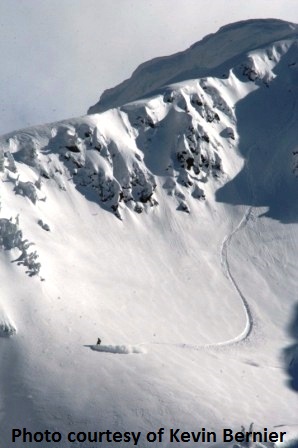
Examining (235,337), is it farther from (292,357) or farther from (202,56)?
(202,56)

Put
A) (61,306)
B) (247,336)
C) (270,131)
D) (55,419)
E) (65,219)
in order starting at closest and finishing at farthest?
(55,419) < (61,306) < (247,336) < (65,219) < (270,131)

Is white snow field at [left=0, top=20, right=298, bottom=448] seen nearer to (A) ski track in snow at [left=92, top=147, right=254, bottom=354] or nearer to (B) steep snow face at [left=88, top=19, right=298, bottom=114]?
(A) ski track in snow at [left=92, top=147, right=254, bottom=354]

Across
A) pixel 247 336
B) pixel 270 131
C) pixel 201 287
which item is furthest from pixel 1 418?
pixel 270 131

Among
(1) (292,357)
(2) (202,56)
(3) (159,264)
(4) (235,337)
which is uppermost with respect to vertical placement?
(2) (202,56)

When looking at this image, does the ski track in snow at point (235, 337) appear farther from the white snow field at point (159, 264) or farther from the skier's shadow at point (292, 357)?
the skier's shadow at point (292, 357)

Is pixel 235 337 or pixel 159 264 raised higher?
pixel 159 264

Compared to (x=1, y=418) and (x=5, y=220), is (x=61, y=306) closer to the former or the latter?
(x=5, y=220)

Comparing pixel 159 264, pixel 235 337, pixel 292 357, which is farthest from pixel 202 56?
pixel 292 357

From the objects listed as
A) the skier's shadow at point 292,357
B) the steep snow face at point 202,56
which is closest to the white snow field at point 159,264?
the skier's shadow at point 292,357
